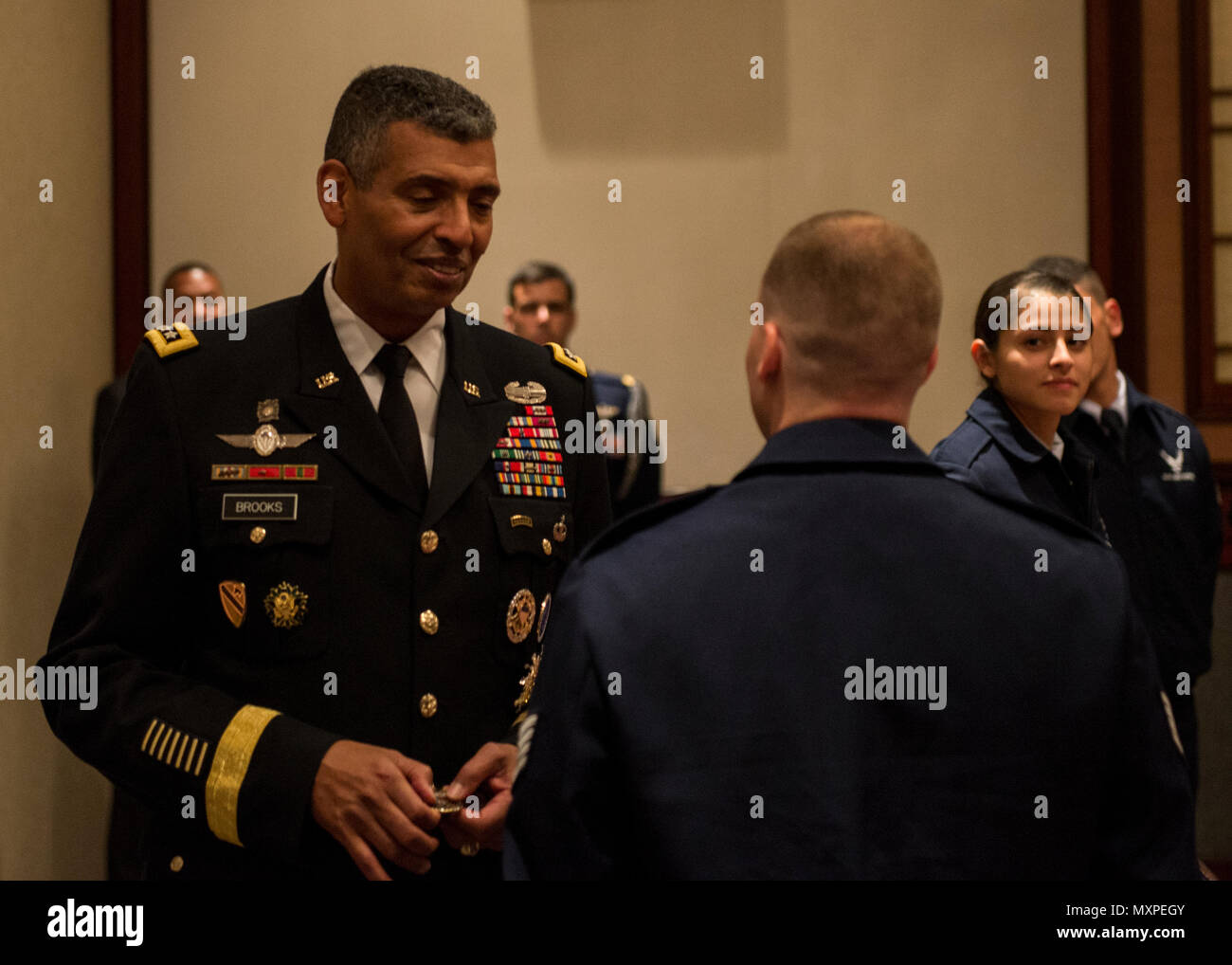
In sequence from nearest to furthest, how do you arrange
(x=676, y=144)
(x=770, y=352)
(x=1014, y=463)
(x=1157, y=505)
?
(x=770, y=352)
(x=1014, y=463)
(x=1157, y=505)
(x=676, y=144)

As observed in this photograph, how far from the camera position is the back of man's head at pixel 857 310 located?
114 cm

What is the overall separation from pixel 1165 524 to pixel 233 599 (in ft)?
8.65

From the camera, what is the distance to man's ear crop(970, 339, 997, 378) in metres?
2.59

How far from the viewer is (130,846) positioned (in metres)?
3.30

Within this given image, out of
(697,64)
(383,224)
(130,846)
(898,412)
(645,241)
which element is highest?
(697,64)

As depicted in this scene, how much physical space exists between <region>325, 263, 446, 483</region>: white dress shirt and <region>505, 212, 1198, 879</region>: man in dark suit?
0.59 meters

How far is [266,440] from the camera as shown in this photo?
1.55 m

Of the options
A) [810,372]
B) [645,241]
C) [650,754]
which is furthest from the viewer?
[645,241]

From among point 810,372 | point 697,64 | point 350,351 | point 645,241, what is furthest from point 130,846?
point 697,64

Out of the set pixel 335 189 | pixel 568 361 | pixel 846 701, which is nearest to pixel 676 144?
pixel 568 361

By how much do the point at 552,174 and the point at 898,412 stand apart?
3434 mm

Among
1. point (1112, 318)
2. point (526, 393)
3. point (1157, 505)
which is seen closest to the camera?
point (526, 393)

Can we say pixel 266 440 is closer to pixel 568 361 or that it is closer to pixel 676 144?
pixel 568 361
